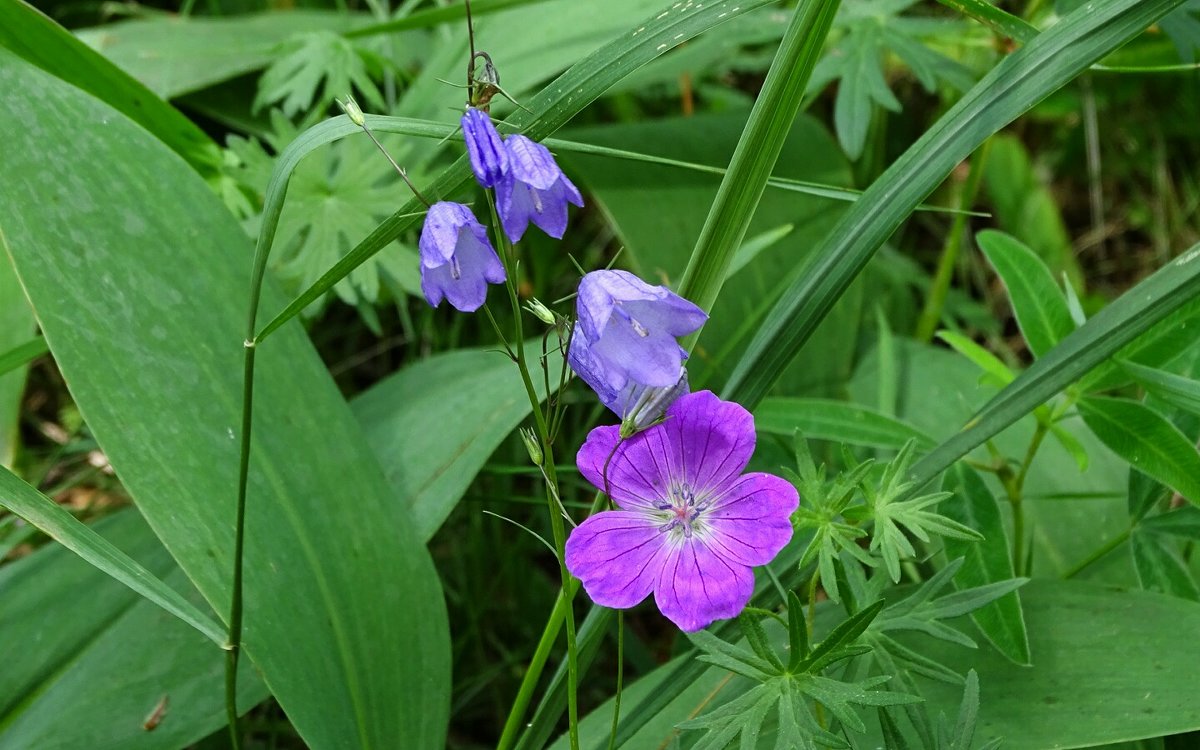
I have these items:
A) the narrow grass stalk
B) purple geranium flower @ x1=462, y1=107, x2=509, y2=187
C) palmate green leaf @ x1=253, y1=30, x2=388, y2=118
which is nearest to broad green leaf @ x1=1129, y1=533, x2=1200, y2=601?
the narrow grass stalk

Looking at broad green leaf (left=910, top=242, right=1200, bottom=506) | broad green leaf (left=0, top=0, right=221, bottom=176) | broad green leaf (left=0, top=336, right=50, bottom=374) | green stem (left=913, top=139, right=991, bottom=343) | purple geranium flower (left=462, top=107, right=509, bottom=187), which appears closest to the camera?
purple geranium flower (left=462, top=107, right=509, bottom=187)

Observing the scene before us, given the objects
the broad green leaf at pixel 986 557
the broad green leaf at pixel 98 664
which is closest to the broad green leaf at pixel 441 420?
the broad green leaf at pixel 98 664

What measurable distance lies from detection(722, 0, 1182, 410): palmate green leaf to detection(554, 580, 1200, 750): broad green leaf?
0.94ft

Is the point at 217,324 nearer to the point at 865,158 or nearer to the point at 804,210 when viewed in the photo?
the point at 804,210

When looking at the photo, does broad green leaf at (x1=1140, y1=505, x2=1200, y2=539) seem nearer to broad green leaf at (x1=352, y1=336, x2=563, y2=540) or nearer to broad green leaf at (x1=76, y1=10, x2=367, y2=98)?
broad green leaf at (x1=352, y1=336, x2=563, y2=540)

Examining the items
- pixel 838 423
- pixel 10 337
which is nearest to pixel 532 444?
pixel 838 423

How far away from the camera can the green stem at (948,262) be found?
165 cm

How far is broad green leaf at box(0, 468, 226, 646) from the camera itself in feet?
2.80

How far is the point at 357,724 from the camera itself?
1.00m

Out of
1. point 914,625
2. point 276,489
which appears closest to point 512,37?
point 276,489

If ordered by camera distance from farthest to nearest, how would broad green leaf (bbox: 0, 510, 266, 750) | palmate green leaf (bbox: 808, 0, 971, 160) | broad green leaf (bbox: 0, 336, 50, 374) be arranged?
palmate green leaf (bbox: 808, 0, 971, 160) → broad green leaf (bbox: 0, 336, 50, 374) → broad green leaf (bbox: 0, 510, 266, 750)

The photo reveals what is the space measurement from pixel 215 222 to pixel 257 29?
0.88 meters

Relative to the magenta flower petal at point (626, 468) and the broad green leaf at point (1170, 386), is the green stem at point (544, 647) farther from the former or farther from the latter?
the broad green leaf at point (1170, 386)

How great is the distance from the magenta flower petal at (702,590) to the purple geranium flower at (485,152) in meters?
0.31
